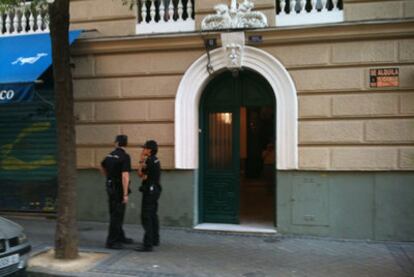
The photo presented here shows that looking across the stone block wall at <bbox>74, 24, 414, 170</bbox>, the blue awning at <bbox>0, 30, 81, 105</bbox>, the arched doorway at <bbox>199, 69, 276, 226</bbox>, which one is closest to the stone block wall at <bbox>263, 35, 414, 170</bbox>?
the stone block wall at <bbox>74, 24, 414, 170</bbox>

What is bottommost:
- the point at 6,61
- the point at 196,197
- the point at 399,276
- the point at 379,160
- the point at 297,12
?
the point at 399,276

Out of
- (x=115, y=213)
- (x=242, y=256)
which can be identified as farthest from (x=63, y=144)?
(x=242, y=256)

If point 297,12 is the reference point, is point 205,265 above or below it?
below

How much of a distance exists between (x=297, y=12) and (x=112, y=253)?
527cm

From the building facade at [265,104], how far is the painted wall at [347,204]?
0.7 inches

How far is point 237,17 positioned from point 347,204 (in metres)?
3.86

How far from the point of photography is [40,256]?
24.8 feet

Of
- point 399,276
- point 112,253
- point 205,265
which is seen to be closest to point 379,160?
point 399,276

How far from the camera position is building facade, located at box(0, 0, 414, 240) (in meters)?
8.67

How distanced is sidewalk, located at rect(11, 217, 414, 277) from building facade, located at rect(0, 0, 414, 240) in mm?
499

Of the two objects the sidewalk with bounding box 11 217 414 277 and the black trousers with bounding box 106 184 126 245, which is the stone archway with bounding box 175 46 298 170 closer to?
the sidewalk with bounding box 11 217 414 277

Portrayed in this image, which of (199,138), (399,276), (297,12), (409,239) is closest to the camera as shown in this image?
(399,276)

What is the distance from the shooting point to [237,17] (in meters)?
9.22

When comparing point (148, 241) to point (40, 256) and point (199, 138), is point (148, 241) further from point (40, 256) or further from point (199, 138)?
point (199, 138)
